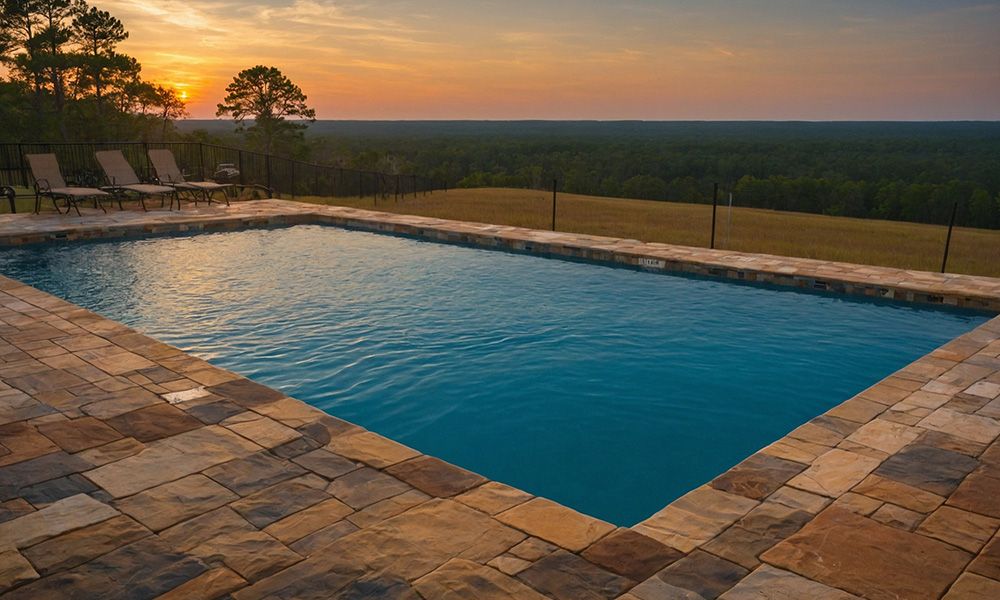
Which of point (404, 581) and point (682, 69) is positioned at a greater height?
point (682, 69)

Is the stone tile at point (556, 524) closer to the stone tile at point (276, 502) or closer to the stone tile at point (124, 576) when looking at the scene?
the stone tile at point (276, 502)

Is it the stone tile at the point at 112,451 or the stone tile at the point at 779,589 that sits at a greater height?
the stone tile at the point at 112,451

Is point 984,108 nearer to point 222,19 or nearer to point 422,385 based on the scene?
point 222,19

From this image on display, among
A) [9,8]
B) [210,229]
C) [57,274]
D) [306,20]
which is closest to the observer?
[57,274]

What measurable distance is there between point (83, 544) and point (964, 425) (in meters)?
4.78

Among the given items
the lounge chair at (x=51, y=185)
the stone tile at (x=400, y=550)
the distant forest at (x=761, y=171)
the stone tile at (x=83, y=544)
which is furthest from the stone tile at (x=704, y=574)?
the distant forest at (x=761, y=171)

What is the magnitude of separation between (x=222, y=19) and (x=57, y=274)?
13422 millimetres

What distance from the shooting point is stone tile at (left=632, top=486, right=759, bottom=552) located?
3.00 meters

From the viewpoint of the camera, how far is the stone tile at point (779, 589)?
2568 millimetres

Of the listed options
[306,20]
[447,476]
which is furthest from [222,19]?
[447,476]

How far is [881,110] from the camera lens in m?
35.1

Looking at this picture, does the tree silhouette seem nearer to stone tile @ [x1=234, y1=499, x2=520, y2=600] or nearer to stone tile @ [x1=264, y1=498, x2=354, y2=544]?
stone tile @ [x1=264, y1=498, x2=354, y2=544]

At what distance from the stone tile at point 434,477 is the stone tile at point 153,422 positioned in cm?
134

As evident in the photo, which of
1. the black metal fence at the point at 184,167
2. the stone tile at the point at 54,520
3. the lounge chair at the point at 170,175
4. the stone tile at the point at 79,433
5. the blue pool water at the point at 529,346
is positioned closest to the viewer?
the stone tile at the point at 54,520
